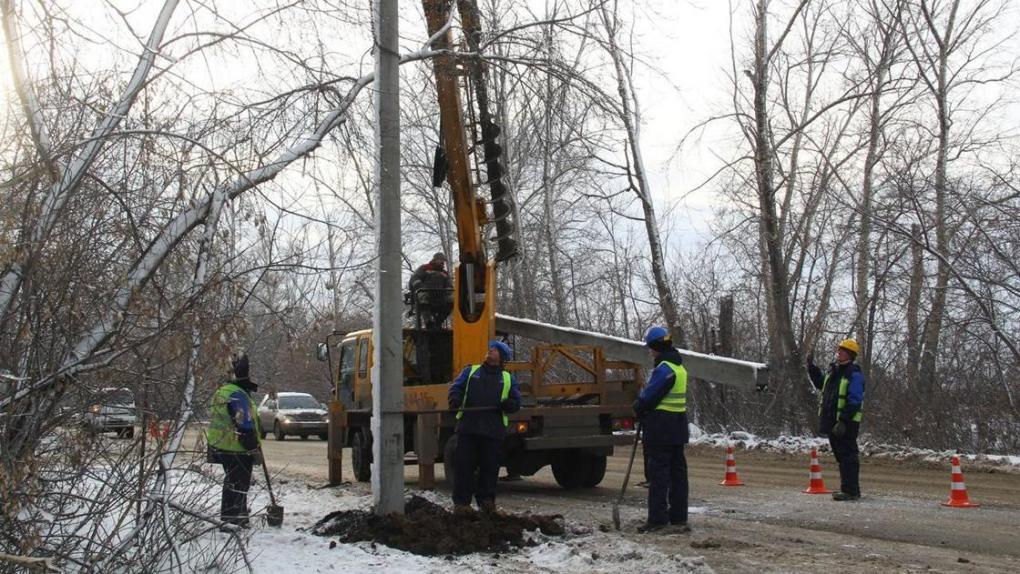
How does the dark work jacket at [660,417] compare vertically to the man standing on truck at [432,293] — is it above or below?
below

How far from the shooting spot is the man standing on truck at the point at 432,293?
15172 mm

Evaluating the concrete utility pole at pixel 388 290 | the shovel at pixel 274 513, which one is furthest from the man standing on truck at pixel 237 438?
the concrete utility pole at pixel 388 290

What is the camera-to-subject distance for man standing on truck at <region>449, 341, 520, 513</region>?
11.3 m

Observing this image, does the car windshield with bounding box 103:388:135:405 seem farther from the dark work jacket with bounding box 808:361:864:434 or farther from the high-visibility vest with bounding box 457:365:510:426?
the dark work jacket with bounding box 808:361:864:434

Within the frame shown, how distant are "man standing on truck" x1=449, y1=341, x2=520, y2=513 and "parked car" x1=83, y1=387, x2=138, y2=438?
4941 millimetres

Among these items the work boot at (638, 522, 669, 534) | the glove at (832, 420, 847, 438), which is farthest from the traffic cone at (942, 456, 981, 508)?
the work boot at (638, 522, 669, 534)

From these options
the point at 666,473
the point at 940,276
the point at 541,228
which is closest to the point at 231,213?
the point at 666,473

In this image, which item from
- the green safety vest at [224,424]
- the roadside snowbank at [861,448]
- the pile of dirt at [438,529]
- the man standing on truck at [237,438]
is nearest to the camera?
the green safety vest at [224,424]

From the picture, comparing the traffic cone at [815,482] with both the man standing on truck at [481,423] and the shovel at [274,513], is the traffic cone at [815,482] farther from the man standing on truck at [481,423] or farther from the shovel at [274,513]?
the shovel at [274,513]

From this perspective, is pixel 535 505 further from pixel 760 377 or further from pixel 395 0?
pixel 395 0

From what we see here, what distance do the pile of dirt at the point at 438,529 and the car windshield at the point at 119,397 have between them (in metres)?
3.15

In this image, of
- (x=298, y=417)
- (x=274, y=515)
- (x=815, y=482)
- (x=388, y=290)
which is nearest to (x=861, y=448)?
(x=815, y=482)

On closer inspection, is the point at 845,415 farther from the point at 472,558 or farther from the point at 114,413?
the point at 114,413

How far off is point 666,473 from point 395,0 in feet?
16.7
